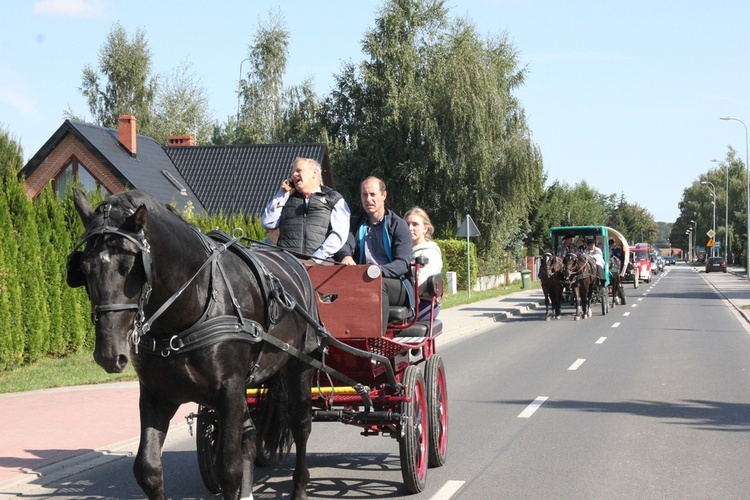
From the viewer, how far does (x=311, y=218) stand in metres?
6.58

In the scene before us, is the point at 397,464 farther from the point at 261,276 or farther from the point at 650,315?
the point at 650,315

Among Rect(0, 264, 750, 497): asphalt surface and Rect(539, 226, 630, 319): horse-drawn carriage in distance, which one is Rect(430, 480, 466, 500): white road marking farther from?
Rect(539, 226, 630, 319): horse-drawn carriage in distance

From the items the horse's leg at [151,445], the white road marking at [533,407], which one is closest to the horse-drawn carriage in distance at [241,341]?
the horse's leg at [151,445]

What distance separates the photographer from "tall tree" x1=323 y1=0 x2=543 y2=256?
132 feet

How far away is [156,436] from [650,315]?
23628mm

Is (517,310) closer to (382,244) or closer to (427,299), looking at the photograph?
(427,299)

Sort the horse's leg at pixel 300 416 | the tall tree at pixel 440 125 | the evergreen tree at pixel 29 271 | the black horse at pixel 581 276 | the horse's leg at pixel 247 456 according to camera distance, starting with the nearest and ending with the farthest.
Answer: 1. the horse's leg at pixel 247 456
2. the horse's leg at pixel 300 416
3. the evergreen tree at pixel 29 271
4. the black horse at pixel 581 276
5. the tall tree at pixel 440 125

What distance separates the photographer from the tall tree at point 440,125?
40.1m

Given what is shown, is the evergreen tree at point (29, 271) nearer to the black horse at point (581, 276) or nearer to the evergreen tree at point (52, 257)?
the evergreen tree at point (52, 257)

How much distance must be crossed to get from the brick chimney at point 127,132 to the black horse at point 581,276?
19188 mm

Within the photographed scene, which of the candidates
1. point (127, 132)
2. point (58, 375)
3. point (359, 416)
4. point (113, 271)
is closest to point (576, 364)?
point (58, 375)

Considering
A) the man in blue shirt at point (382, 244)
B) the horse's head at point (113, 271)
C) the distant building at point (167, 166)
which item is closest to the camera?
the horse's head at point (113, 271)

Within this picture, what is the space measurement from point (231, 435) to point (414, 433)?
1935mm

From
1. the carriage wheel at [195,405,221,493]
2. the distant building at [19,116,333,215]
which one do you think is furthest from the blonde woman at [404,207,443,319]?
the distant building at [19,116,333,215]
